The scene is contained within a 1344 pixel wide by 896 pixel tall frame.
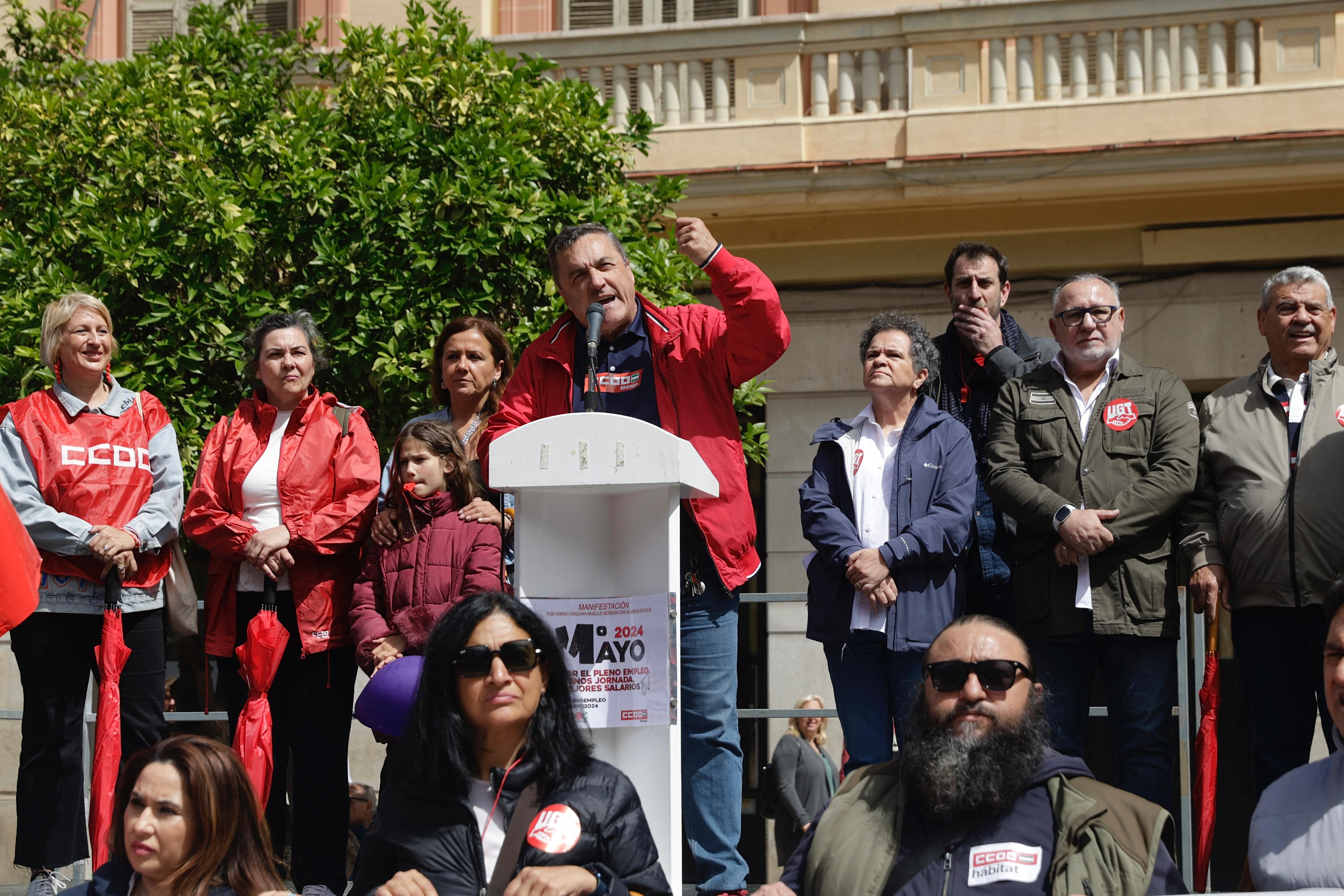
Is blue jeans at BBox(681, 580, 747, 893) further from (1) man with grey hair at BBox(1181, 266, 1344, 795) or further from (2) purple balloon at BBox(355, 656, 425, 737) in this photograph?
(1) man with grey hair at BBox(1181, 266, 1344, 795)

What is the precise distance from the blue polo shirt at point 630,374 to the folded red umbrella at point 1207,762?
7.14 ft

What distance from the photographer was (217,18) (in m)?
10.4

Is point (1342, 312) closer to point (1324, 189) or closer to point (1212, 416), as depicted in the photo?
point (1324, 189)

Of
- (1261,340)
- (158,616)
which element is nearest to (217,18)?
(158,616)

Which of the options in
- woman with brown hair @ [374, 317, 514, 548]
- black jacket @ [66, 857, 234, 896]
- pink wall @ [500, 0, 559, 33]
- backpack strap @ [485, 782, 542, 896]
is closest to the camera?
backpack strap @ [485, 782, 542, 896]

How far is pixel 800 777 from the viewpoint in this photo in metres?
9.83

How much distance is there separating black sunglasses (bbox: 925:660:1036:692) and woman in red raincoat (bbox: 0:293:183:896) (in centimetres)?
329

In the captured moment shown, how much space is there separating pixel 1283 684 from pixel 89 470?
184 inches

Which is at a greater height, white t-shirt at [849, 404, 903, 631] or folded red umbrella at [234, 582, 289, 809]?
white t-shirt at [849, 404, 903, 631]

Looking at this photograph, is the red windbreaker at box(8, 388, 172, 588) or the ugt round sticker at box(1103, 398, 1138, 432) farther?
the red windbreaker at box(8, 388, 172, 588)

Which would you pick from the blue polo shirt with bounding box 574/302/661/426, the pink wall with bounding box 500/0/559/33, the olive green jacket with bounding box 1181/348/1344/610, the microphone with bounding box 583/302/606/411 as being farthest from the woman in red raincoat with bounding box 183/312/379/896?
the pink wall with bounding box 500/0/559/33

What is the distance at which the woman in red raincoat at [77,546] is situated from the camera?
5.65 m

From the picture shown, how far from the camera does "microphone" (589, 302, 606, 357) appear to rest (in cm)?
461

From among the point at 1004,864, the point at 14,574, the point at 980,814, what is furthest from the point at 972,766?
the point at 14,574
